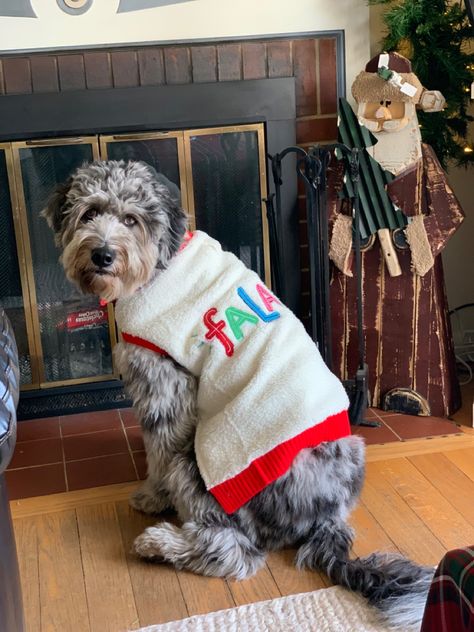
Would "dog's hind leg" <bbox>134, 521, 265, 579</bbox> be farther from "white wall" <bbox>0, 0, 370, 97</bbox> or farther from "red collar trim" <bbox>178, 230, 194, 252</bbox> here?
"white wall" <bbox>0, 0, 370, 97</bbox>

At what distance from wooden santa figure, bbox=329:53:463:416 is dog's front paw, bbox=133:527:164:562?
3.60ft

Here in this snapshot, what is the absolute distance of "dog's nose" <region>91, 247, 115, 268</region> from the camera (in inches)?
77.4

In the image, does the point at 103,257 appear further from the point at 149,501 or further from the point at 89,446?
the point at 89,446

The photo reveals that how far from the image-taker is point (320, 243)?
2.70 metres

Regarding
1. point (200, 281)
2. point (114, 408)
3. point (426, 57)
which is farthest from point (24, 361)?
point (426, 57)

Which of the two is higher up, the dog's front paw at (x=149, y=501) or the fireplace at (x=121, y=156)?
the fireplace at (x=121, y=156)

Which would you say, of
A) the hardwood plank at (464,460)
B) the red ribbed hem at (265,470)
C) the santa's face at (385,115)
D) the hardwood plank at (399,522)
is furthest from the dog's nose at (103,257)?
the hardwood plank at (464,460)

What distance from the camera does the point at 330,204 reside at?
9.20 feet

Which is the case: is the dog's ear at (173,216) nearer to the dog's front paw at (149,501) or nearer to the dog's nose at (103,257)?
the dog's nose at (103,257)

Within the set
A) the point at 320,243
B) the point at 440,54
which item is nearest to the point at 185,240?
the point at 320,243

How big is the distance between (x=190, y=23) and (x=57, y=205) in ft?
3.35

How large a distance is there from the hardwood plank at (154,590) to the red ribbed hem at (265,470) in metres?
0.23

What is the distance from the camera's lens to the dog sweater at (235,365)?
1.95 m

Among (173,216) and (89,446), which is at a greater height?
(173,216)
